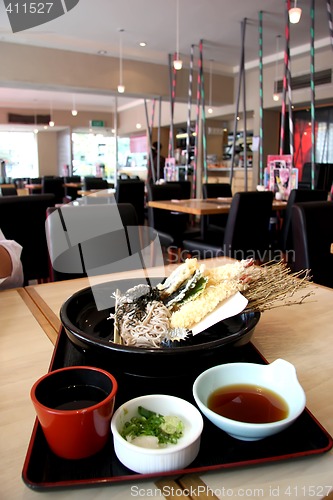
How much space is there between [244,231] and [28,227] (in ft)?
5.11

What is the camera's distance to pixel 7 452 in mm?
492

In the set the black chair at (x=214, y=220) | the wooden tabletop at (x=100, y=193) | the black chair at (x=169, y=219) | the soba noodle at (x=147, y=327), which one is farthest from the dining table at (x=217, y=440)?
the wooden tabletop at (x=100, y=193)

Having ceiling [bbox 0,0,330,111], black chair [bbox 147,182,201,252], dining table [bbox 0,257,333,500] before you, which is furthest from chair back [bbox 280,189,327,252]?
ceiling [bbox 0,0,330,111]

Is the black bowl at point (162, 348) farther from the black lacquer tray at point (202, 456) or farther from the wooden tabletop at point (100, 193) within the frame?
the wooden tabletop at point (100, 193)

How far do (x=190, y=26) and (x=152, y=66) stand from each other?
196 cm

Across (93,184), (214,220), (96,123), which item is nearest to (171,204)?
(214,220)

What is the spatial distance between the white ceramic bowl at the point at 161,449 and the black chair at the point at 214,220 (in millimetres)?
2893

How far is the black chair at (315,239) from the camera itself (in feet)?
5.76

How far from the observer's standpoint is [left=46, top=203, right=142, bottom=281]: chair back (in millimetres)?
1592

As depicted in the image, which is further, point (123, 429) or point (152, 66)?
point (152, 66)

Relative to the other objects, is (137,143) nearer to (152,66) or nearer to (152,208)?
(152,66)

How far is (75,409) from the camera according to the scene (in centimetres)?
48

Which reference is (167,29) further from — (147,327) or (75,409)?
(75,409)


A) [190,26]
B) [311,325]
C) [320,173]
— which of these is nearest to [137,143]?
[190,26]
